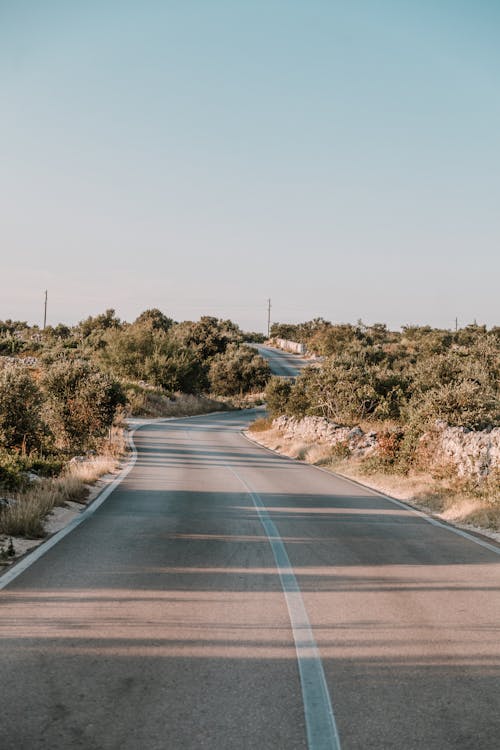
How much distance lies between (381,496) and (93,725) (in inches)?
514

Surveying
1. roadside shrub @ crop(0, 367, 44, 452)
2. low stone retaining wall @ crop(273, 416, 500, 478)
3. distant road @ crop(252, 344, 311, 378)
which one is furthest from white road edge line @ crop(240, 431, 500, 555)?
distant road @ crop(252, 344, 311, 378)

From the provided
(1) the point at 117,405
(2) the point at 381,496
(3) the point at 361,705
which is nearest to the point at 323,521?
(2) the point at 381,496

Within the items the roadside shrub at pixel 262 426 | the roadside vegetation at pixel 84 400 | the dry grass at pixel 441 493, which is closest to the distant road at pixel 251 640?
the dry grass at pixel 441 493

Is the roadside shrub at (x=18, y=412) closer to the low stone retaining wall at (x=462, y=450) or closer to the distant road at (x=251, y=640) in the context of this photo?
the distant road at (x=251, y=640)

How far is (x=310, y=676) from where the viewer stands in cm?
442

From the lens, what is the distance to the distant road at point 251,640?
369 centimetres

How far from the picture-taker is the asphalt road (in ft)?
12.1

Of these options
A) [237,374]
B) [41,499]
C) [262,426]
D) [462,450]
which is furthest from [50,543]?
[237,374]

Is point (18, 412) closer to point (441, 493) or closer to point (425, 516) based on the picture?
point (441, 493)

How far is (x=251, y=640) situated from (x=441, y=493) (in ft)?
35.7

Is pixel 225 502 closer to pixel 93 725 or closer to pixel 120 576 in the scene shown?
pixel 120 576

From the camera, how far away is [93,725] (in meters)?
3.67

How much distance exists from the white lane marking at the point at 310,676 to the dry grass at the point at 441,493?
5849 mm

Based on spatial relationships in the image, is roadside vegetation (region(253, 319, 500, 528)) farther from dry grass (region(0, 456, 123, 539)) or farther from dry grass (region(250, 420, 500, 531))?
dry grass (region(0, 456, 123, 539))
